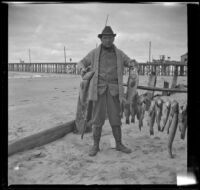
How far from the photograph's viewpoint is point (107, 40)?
4.58 metres

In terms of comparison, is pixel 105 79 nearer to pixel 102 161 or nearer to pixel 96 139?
pixel 96 139

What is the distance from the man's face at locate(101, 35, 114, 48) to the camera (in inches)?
180

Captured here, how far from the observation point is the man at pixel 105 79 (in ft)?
15.2

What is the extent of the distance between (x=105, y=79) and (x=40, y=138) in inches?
69.2

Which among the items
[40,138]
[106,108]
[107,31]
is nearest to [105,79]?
[106,108]

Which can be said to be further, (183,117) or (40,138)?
(40,138)

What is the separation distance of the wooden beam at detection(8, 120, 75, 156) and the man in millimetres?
1028

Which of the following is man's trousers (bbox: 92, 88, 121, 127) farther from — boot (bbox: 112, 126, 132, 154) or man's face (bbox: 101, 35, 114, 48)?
man's face (bbox: 101, 35, 114, 48)

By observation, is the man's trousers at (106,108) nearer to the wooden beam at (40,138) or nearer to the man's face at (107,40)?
the man's face at (107,40)

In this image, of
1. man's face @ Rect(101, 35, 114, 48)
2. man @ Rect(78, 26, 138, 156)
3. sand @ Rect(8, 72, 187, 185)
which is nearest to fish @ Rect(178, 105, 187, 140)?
sand @ Rect(8, 72, 187, 185)

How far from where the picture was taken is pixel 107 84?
4660mm

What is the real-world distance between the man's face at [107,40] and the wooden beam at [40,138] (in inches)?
82.2
